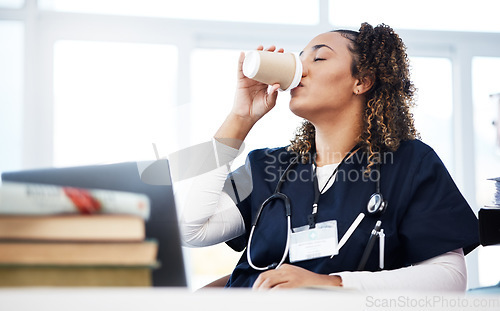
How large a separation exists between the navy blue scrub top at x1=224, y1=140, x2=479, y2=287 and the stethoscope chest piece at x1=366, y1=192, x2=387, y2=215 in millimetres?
26

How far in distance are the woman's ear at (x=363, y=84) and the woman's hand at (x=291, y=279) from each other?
646 mm

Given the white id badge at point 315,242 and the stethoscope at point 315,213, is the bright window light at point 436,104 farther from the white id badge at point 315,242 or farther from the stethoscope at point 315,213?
the white id badge at point 315,242

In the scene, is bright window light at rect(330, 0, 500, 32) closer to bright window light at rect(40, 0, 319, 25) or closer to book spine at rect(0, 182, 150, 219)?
bright window light at rect(40, 0, 319, 25)

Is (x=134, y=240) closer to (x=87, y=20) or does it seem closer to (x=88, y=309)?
(x=88, y=309)

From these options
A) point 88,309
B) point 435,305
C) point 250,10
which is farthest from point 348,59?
point 250,10

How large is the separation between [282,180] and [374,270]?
0.36 metres

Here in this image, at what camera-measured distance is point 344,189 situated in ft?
4.67

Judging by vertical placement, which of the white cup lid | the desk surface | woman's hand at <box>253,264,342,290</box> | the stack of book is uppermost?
the white cup lid

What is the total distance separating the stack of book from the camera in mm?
448

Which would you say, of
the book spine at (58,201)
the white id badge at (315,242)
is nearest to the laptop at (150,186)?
the book spine at (58,201)

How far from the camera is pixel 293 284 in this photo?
114 cm

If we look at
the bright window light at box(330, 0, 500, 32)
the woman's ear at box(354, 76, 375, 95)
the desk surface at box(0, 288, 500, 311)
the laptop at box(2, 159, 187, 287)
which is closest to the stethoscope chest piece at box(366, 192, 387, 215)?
the woman's ear at box(354, 76, 375, 95)

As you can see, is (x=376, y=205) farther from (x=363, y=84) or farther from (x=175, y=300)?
(x=175, y=300)

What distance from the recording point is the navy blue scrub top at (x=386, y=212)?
1304 millimetres
